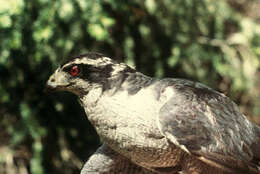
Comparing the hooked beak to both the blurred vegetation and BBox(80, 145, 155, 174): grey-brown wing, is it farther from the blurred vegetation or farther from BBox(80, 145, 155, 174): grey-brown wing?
the blurred vegetation

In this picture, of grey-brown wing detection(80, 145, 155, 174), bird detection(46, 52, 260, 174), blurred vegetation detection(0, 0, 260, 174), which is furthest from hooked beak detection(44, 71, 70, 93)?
blurred vegetation detection(0, 0, 260, 174)

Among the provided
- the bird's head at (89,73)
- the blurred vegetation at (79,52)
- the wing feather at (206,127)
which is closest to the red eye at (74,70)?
the bird's head at (89,73)

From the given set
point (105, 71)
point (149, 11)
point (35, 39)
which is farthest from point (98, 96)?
point (149, 11)

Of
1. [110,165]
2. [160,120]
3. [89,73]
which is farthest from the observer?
[110,165]

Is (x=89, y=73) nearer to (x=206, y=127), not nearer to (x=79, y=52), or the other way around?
(x=206, y=127)

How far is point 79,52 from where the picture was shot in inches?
129

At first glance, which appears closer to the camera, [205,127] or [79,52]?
[205,127]

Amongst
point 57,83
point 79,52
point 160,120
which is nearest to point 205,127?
point 160,120

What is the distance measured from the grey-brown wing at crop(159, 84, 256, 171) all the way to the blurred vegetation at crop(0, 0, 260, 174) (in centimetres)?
134

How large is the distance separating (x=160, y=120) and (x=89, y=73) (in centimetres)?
40

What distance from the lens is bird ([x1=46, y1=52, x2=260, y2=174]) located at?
1.65m

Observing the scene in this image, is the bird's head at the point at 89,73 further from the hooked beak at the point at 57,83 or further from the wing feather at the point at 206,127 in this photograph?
the wing feather at the point at 206,127

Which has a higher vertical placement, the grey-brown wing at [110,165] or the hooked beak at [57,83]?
the hooked beak at [57,83]

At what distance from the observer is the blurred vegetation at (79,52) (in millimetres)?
2898
